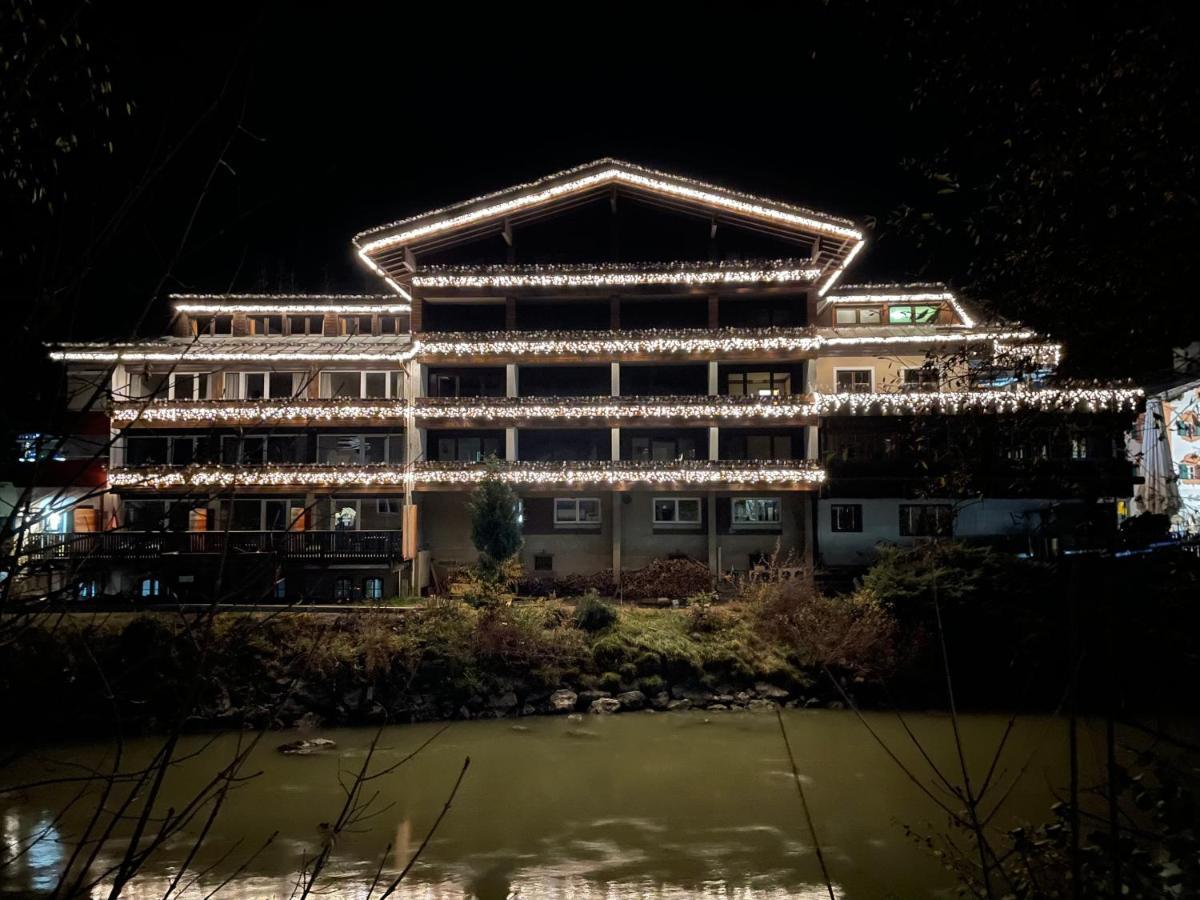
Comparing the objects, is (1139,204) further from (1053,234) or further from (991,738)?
(991,738)

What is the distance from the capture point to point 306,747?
20.2 m

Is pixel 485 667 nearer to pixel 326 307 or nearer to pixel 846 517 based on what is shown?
pixel 846 517

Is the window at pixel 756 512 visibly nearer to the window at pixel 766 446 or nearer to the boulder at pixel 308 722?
the window at pixel 766 446

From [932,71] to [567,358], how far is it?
2510 cm

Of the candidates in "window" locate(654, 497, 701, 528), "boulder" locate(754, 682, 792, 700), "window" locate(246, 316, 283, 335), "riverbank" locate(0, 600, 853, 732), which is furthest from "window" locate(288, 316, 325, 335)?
"boulder" locate(754, 682, 792, 700)

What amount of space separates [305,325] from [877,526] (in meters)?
24.8

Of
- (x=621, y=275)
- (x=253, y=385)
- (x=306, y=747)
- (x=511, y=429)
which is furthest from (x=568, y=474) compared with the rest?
(x=306, y=747)

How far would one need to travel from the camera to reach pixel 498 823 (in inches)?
624

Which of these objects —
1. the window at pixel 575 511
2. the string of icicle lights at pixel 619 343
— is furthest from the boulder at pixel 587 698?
the string of icicle lights at pixel 619 343

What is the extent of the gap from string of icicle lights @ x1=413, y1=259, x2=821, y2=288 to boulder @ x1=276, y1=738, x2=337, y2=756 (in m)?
18.0

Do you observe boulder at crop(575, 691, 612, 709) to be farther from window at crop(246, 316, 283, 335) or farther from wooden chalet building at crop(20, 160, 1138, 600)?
window at crop(246, 316, 283, 335)

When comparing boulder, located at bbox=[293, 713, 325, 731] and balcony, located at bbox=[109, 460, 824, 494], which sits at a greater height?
balcony, located at bbox=[109, 460, 824, 494]

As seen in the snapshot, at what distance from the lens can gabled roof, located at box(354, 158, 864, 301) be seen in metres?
31.6

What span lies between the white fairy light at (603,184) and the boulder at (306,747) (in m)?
19.2
